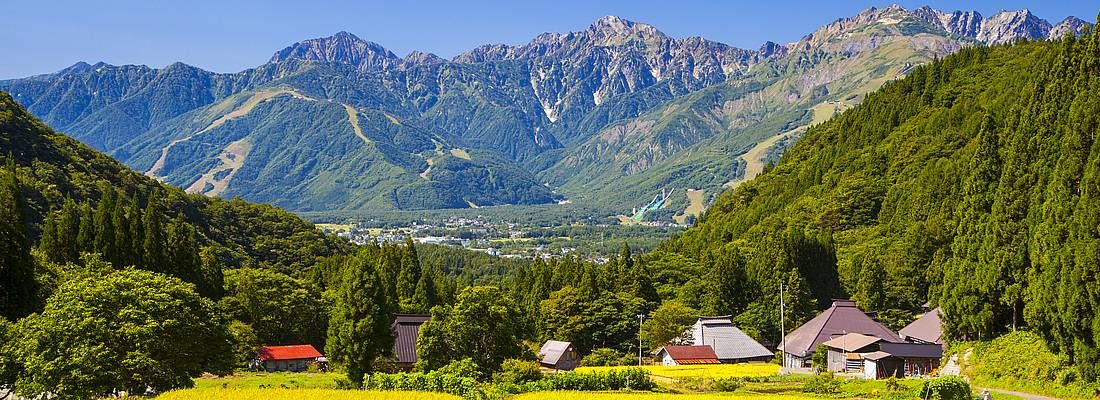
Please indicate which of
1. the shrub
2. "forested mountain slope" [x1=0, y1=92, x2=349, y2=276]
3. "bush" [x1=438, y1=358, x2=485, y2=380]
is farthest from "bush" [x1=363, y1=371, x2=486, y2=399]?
"forested mountain slope" [x1=0, y1=92, x2=349, y2=276]

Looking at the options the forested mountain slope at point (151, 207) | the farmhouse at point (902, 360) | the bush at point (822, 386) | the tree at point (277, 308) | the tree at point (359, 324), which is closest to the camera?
the bush at point (822, 386)

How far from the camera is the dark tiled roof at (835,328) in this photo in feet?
241

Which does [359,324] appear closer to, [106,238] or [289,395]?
[289,395]

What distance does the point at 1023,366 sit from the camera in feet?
154

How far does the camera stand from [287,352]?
7931 centimetres

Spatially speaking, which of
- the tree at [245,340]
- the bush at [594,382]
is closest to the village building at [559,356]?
the tree at [245,340]

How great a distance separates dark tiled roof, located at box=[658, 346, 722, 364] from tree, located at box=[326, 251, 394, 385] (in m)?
32.9

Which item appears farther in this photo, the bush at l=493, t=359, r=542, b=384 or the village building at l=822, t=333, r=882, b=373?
the village building at l=822, t=333, r=882, b=373

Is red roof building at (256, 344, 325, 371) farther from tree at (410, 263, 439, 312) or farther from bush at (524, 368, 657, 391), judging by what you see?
bush at (524, 368, 657, 391)

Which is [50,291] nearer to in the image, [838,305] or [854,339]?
[854,339]

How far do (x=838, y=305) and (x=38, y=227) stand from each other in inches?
3294

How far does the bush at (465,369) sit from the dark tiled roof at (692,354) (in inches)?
1081

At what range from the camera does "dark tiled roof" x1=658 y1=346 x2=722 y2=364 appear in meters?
78.7

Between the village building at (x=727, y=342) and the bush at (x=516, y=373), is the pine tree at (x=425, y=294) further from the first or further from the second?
the bush at (x=516, y=373)
